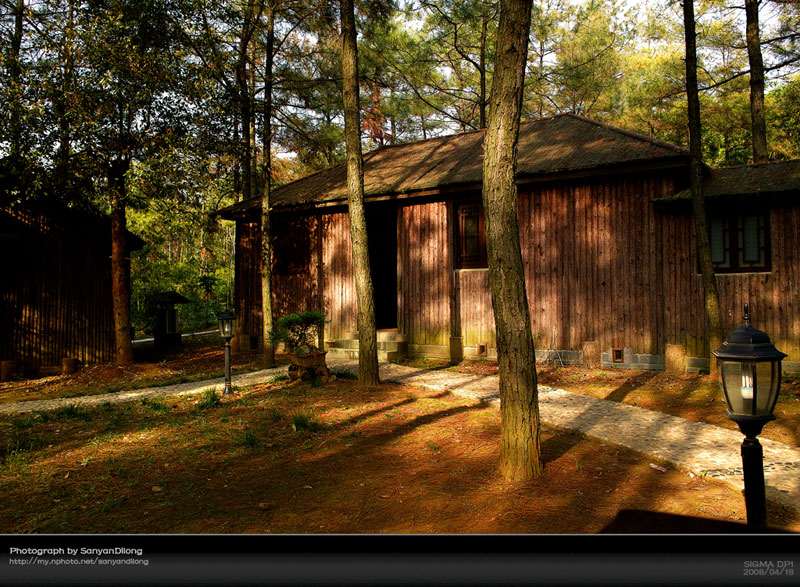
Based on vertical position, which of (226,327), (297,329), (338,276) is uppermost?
(338,276)

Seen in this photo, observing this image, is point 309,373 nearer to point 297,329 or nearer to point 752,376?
point 297,329

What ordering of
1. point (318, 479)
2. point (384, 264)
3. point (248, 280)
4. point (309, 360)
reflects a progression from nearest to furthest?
point (318, 479)
point (309, 360)
point (248, 280)
point (384, 264)

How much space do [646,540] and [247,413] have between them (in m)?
5.73

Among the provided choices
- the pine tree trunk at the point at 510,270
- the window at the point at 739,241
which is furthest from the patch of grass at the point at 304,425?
the window at the point at 739,241

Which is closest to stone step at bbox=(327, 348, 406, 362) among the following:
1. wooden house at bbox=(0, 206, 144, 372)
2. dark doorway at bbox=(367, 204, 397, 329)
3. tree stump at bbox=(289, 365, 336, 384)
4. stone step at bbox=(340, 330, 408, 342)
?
stone step at bbox=(340, 330, 408, 342)

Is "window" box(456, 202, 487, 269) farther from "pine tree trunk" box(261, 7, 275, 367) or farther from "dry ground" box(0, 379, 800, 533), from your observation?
"dry ground" box(0, 379, 800, 533)

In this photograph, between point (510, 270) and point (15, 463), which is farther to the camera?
point (15, 463)

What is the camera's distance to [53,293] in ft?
40.2

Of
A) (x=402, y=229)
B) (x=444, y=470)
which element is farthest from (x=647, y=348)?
(x=444, y=470)

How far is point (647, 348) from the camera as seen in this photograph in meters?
9.98

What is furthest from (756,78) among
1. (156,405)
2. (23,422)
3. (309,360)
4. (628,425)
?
(23,422)

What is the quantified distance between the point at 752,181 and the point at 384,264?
34.1ft

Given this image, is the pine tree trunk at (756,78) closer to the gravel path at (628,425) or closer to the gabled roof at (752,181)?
the gabled roof at (752,181)

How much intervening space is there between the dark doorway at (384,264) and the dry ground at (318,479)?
9.86 meters
